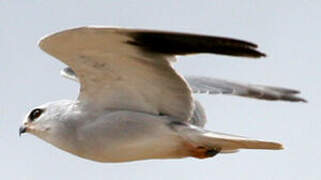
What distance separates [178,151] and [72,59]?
1283 millimetres

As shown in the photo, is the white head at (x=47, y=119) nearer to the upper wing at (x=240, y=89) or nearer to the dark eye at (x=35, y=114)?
the dark eye at (x=35, y=114)

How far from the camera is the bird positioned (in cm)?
1100

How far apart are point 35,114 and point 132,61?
148 cm

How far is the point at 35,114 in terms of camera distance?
1227 cm

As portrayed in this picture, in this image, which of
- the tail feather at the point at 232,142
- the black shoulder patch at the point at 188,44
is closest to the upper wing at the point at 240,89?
the tail feather at the point at 232,142

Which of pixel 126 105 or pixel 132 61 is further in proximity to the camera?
pixel 126 105

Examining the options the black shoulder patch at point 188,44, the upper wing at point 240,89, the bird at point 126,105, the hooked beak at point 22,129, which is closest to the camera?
the black shoulder patch at point 188,44

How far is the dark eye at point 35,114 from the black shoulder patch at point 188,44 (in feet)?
5.36

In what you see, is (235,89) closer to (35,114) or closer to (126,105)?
(126,105)

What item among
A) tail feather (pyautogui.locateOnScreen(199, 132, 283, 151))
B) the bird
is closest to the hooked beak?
the bird

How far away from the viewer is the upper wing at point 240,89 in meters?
12.7

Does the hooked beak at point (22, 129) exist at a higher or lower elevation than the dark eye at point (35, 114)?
lower

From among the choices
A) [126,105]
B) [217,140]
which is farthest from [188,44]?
[126,105]

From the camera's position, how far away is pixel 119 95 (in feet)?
38.3
